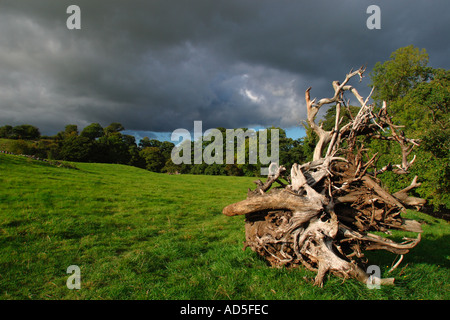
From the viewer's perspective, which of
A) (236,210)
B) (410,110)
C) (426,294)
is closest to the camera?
(426,294)

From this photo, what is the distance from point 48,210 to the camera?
9336 millimetres

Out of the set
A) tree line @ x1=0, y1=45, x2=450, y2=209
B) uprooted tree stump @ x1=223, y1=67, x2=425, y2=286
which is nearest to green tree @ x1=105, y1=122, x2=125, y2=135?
tree line @ x1=0, y1=45, x2=450, y2=209

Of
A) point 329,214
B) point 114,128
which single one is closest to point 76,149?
point 114,128

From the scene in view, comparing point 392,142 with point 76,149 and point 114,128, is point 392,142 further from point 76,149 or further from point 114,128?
point 114,128

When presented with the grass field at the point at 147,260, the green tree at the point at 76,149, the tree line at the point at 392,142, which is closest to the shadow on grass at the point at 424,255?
the grass field at the point at 147,260

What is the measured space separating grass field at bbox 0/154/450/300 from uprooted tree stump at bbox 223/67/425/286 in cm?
46

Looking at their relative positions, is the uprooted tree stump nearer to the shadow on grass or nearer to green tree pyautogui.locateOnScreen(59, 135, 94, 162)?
the shadow on grass

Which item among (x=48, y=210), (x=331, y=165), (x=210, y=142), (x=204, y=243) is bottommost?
(x=204, y=243)

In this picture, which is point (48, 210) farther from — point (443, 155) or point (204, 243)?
point (443, 155)

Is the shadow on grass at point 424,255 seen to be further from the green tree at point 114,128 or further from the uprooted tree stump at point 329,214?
the green tree at point 114,128

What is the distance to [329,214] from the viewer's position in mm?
5473
